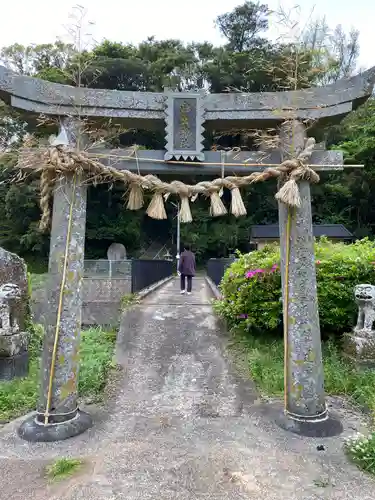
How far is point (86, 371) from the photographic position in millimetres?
5527

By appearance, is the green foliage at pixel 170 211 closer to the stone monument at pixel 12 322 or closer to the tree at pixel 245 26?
the tree at pixel 245 26

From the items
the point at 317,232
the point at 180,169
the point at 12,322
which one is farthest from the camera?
the point at 317,232

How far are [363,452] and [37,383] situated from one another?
13.9ft

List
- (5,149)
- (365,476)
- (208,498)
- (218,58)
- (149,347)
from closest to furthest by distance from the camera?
(208,498)
(365,476)
(5,149)
(149,347)
(218,58)

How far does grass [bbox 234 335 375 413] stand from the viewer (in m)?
4.97

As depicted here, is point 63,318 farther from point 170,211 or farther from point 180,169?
point 170,211

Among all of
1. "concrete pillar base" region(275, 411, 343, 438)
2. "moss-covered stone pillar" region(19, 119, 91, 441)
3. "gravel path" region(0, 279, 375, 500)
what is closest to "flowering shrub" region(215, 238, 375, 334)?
"gravel path" region(0, 279, 375, 500)

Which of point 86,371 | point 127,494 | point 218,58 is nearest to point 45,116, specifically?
point 86,371

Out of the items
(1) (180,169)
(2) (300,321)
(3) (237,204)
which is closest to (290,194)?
(3) (237,204)

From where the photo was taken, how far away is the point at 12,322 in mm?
6242

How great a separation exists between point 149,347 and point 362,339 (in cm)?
336

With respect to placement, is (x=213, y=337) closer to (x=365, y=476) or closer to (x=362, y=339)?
(x=362, y=339)

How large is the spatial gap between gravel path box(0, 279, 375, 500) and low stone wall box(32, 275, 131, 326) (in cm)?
463

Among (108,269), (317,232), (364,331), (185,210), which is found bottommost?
(364,331)
